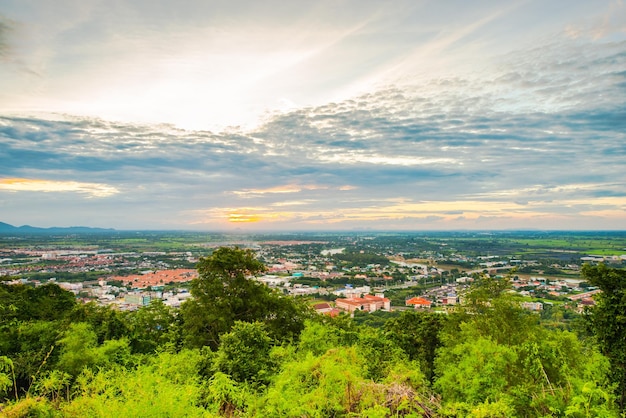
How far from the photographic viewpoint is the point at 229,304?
17.7 meters

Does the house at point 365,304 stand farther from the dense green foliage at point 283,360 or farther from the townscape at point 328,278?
the dense green foliage at point 283,360

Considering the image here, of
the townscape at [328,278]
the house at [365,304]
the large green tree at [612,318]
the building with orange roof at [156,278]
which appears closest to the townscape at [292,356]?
the large green tree at [612,318]

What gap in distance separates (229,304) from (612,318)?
1451cm

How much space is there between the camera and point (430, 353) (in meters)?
18.1

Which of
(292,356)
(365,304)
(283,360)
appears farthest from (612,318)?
(365,304)

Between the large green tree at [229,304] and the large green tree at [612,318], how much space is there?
11824 millimetres

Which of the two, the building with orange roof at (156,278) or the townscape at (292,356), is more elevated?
the townscape at (292,356)

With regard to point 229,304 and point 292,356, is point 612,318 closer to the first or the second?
point 292,356

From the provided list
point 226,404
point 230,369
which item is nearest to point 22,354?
point 230,369

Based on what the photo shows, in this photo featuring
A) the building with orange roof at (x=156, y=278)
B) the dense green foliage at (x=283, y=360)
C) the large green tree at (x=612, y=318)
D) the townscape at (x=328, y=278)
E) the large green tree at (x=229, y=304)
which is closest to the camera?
the dense green foliage at (x=283, y=360)

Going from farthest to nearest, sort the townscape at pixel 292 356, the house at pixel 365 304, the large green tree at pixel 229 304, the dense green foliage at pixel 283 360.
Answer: the house at pixel 365 304
the large green tree at pixel 229 304
the townscape at pixel 292 356
the dense green foliage at pixel 283 360

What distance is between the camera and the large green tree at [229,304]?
1700 cm

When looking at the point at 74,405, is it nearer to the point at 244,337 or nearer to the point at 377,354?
the point at 244,337

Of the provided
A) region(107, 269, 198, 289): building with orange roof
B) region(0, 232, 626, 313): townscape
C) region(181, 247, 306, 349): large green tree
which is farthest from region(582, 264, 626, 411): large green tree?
region(107, 269, 198, 289): building with orange roof
